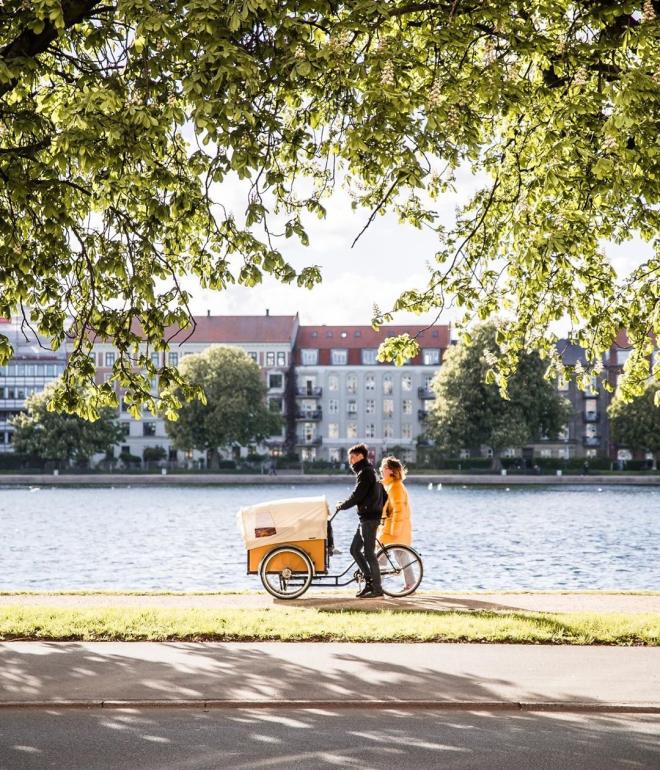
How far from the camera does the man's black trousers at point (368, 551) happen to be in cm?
1398

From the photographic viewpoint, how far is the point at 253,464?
347 ft

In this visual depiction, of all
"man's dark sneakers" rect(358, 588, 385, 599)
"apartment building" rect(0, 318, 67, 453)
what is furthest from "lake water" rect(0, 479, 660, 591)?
"apartment building" rect(0, 318, 67, 453)

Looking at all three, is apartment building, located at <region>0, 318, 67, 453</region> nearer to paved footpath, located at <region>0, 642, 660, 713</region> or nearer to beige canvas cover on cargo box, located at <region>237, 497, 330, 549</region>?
beige canvas cover on cargo box, located at <region>237, 497, 330, 549</region>

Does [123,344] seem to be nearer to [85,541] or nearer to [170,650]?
[170,650]

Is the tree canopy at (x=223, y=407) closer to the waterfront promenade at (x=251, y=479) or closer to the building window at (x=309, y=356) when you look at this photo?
the waterfront promenade at (x=251, y=479)

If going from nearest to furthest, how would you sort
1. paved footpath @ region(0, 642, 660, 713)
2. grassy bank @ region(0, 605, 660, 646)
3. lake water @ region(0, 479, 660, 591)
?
paved footpath @ region(0, 642, 660, 713)
grassy bank @ region(0, 605, 660, 646)
lake water @ region(0, 479, 660, 591)

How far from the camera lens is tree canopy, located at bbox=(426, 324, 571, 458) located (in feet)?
284

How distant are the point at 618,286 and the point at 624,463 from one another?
88.6 m

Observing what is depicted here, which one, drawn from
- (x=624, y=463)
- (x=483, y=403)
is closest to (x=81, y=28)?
(x=483, y=403)

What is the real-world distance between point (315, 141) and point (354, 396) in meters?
108

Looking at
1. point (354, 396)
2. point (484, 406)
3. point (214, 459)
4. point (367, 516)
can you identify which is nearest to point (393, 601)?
point (367, 516)

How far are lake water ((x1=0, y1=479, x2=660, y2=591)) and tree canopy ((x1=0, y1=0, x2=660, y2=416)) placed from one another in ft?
40.4

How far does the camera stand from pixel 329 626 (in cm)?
1136

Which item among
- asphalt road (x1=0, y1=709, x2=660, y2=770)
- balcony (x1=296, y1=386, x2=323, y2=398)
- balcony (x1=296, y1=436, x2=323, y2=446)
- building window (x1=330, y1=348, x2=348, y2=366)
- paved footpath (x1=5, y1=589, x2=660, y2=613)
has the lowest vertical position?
paved footpath (x1=5, y1=589, x2=660, y2=613)
